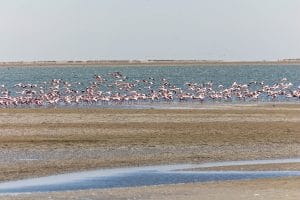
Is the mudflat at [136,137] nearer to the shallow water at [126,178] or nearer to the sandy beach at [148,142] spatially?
the sandy beach at [148,142]

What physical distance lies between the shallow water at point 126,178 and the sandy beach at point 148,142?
0.98 metres

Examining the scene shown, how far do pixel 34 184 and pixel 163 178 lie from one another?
3.82 metres

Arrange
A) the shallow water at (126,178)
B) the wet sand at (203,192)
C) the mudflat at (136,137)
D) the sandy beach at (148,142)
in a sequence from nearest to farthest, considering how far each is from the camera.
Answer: the wet sand at (203,192) → the sandy beach at (148,142) → the shallow water at (126,178) → the mudflat at (136,137)

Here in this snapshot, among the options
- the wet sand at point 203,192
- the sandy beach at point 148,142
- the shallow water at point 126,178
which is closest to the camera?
the wet sand at point 203,192

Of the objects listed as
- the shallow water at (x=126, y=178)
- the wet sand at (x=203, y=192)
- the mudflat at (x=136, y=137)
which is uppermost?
the wet sand at (x=203, y=192)

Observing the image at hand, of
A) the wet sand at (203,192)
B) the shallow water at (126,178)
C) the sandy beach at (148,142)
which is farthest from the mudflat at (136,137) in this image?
the wet sand at (203,192)

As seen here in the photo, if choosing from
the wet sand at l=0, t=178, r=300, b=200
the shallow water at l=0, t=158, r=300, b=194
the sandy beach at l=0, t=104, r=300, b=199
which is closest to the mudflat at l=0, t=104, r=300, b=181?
the sandy beach at l=0, t=104, r=300, b=199

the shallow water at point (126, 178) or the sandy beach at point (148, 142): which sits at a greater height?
the shallow water at point (126, 178)

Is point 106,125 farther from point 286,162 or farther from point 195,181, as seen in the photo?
point 195,181

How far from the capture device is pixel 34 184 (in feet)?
74.1

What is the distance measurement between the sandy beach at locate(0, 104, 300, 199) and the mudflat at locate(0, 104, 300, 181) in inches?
1.3

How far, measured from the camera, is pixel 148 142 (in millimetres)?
33031

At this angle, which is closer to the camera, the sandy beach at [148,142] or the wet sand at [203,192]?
the wet sand at [203,192]

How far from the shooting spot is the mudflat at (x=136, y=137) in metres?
27.8
